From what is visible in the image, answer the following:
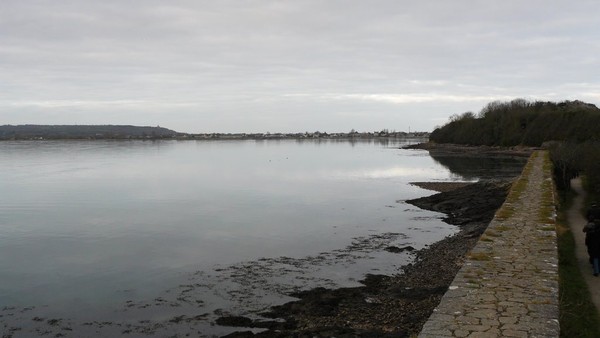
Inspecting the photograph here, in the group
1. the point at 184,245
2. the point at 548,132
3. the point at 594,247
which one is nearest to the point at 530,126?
the point at 548,132

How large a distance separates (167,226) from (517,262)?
65.4 ft

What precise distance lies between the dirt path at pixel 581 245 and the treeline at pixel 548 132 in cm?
221

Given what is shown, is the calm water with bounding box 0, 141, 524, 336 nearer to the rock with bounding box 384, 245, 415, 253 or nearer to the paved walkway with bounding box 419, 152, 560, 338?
the rock with bounding box 384, 245, 415, 253

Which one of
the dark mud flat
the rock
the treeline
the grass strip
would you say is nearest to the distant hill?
the treeline

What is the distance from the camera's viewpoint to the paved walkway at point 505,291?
6789 mm

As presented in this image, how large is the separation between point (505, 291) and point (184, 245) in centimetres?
1603

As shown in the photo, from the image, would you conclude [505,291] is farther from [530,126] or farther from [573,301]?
[530,126]

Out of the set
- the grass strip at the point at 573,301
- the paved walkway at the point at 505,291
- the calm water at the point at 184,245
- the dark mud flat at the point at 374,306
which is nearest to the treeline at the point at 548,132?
the calm water at the point at 184,245

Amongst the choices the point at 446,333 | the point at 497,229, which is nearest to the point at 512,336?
the point at 446,333

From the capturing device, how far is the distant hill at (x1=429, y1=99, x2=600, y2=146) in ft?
261

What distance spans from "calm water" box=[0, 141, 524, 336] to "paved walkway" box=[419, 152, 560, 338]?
232 inches

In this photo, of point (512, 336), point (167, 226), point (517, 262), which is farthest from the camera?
point (167, 226)

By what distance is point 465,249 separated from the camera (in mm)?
18406

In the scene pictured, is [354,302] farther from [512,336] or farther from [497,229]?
[512,336]
